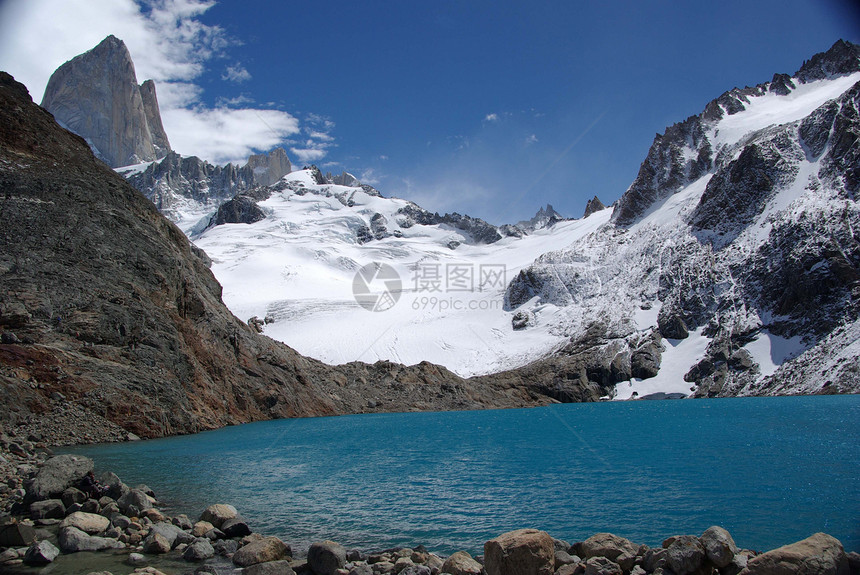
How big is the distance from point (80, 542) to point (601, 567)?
11.9 meters

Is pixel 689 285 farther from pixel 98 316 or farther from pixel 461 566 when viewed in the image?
pixel 461 566

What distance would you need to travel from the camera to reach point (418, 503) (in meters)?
18.7

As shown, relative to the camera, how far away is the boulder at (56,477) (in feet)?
50.4

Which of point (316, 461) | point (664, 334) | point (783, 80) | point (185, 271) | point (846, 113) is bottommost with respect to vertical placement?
point (316, 461)

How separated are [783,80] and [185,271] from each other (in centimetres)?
16651

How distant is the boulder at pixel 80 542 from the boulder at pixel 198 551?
191 cm

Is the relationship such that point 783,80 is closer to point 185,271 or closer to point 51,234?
point 185,271

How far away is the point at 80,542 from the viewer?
12523 mm

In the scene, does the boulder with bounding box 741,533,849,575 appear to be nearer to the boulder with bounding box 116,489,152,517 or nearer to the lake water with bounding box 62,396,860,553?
the lake water with bounding box 62,396,860,553

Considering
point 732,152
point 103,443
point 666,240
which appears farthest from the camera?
point 732,152

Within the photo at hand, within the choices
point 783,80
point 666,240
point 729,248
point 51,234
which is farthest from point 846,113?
point 51,234

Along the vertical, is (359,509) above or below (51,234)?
below

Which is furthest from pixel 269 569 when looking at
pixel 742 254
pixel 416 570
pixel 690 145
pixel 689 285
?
pixel 690 145

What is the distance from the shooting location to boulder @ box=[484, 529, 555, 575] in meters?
10.3
